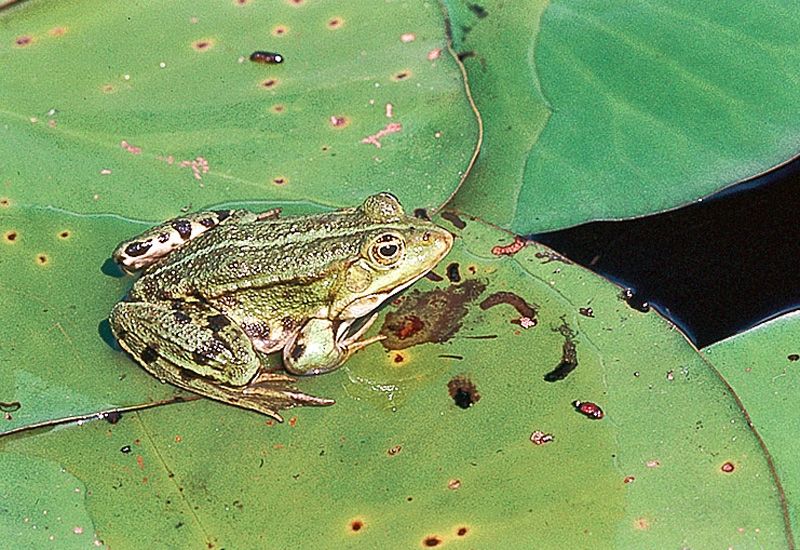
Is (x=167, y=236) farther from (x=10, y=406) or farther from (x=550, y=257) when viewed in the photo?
(x=550, y=257)

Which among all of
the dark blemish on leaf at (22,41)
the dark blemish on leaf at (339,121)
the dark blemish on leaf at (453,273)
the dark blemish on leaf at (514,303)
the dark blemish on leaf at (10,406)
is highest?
the dark blemish on leaf at (22,41)

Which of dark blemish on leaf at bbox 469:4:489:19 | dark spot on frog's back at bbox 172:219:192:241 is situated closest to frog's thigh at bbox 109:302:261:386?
dark spot on frog's back at bbox 172:219:192:241

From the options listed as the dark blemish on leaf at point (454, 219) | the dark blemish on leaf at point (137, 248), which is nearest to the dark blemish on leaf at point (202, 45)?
the dark blemish on leaf at point (137, 248)

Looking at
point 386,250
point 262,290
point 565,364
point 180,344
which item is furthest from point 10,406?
point 565,364

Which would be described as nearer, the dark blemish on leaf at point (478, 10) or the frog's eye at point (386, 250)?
the frog's eye at point (386, 250)

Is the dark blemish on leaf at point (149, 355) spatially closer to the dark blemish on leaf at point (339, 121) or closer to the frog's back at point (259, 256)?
the frog's back at point (259, 256)
